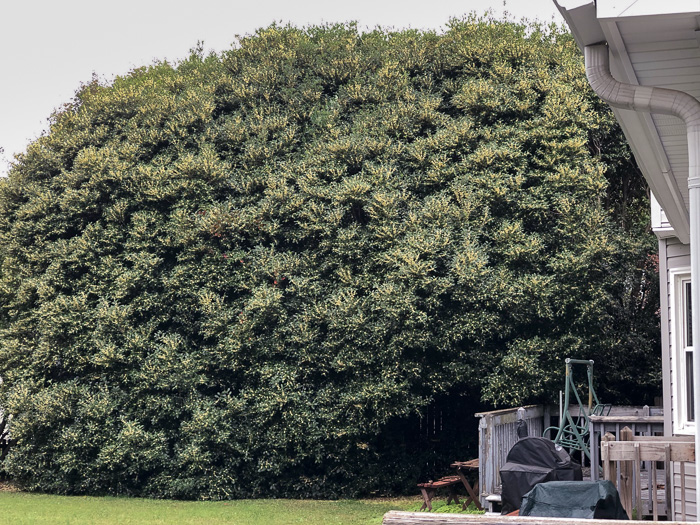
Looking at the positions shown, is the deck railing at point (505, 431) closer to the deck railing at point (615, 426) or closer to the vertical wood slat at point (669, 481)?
the deck railing at point (615, 426)

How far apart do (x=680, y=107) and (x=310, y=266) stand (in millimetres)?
9858

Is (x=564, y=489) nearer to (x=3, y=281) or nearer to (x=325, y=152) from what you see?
(x=325, y=152)

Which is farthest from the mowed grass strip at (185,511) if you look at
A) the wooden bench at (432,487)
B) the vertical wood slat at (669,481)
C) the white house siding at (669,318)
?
the vertical wood slat at (669,481)

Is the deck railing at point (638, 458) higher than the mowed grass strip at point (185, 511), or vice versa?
the deck railing at point (638, 458)

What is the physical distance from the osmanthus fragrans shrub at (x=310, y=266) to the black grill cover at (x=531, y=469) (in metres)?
3.93

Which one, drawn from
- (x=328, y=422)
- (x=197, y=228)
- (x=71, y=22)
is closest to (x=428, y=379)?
(x=328, y=422)

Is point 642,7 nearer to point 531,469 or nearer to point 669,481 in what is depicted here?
point 669,481

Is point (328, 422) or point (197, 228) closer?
point (328, 422)

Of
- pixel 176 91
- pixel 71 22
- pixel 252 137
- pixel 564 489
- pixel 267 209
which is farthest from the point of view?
pixel 71 22

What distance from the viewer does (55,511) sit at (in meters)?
11.1

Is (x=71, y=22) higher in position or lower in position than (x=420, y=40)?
higher

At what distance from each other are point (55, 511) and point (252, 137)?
7003 millimetres

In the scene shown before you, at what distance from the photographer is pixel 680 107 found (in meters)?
3.34

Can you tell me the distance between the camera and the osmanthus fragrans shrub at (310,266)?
12047 mm
